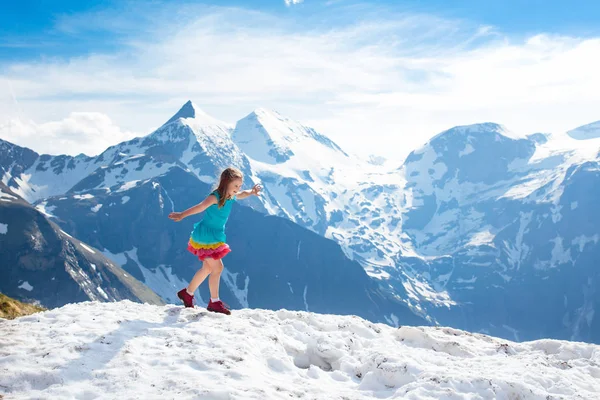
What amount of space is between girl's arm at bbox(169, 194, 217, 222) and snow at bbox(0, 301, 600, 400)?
2595 millimetres

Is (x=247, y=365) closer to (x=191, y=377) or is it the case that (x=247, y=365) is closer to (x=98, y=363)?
(x=191, y=377)

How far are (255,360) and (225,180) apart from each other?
15.8 feet

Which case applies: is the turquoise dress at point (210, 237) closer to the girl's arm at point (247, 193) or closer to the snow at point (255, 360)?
the girl's arm at point (247, 193)

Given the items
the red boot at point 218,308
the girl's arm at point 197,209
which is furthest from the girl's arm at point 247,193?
the red boot at point 218,308

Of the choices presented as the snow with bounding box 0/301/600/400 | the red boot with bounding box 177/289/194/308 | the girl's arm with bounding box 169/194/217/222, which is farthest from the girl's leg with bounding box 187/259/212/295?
the girl's arm with bounding box 169/194/217/222

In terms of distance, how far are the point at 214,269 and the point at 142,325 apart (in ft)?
8.48

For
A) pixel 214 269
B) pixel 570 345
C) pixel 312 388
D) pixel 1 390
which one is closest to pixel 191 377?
pixel 312 388

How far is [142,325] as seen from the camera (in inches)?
476

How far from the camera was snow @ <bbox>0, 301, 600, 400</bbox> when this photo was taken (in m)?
9.09

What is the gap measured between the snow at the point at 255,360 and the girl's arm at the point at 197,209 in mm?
2595

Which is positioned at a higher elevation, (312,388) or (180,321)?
(180,321)

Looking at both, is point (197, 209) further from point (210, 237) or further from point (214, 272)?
point (214, 272)

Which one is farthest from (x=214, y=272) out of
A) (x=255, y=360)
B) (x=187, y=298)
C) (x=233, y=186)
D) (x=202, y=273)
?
(x=255, y=360)

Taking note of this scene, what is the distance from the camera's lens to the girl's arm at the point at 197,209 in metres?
12.6
